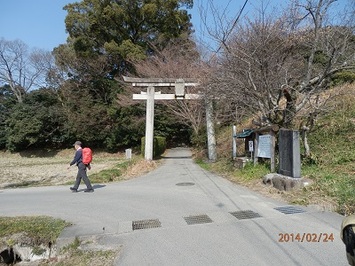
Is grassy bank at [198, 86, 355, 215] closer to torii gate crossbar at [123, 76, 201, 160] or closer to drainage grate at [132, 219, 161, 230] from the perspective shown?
drainage grate at [132, 219, 161, 230]

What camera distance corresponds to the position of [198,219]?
18.1 feet

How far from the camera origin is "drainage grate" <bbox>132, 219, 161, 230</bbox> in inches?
205

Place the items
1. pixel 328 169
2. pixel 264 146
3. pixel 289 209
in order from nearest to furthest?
1. pixel 289 209
2. pixel 328 169
3. pixel 264 146

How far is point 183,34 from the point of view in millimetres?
27766

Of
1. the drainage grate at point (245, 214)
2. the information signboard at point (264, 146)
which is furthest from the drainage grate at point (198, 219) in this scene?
the information signboard at point (264, 146)

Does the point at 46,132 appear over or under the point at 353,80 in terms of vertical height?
under

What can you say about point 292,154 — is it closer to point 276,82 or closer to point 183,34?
point 276,82

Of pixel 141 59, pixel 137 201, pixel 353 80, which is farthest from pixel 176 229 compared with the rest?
pixel 141 59

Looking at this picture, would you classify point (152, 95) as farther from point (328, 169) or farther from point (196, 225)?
point (196, 225)

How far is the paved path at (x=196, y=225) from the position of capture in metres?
3.79

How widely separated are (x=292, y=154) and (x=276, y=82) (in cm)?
402

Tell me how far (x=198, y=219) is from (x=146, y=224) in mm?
966

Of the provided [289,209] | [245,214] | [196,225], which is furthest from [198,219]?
[289,209]
